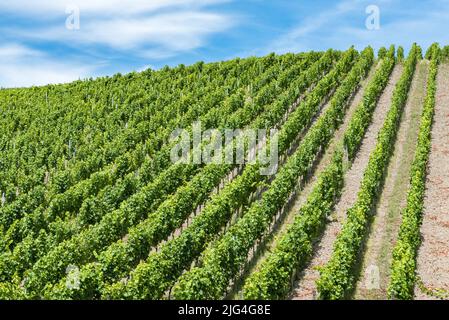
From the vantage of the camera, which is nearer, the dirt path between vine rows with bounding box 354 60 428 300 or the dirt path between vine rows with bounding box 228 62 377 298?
the dirt path between vine rows with bounding box 354 60 428 300

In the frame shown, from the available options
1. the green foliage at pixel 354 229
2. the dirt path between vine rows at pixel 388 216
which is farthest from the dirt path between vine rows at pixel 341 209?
the dirt path between vine rows at pixel 388 216

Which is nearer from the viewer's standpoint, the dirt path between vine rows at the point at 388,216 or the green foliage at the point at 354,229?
the green foliage at the point at 354,229

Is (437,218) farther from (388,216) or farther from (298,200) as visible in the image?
(298,200)

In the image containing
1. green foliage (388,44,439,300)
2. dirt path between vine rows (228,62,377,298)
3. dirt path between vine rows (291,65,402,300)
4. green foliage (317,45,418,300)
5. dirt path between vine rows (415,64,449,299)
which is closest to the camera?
green foliage (388,44,439,300)

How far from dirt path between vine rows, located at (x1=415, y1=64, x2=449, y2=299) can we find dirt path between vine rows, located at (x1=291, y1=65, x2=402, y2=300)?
16.3 ft

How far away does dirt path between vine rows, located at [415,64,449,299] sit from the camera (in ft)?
85.0

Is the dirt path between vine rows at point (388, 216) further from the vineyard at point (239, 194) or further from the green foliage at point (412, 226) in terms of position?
the green foliage at point (412, 226)

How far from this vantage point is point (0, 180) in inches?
1720

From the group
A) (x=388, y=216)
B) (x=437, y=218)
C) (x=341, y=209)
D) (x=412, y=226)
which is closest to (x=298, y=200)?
(x=341, y=209)

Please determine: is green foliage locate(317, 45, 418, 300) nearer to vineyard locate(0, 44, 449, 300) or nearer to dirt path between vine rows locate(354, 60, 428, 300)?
vineyard locate(0, 44, 449, 300)

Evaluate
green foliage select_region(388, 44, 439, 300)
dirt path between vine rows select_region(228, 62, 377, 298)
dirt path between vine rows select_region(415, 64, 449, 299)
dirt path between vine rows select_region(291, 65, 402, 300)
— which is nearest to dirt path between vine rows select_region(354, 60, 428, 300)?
green foliage select_region(388, 44, 439, 300)

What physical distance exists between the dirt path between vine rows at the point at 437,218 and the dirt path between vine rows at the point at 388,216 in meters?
1.62

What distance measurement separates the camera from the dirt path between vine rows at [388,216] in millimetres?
25312
